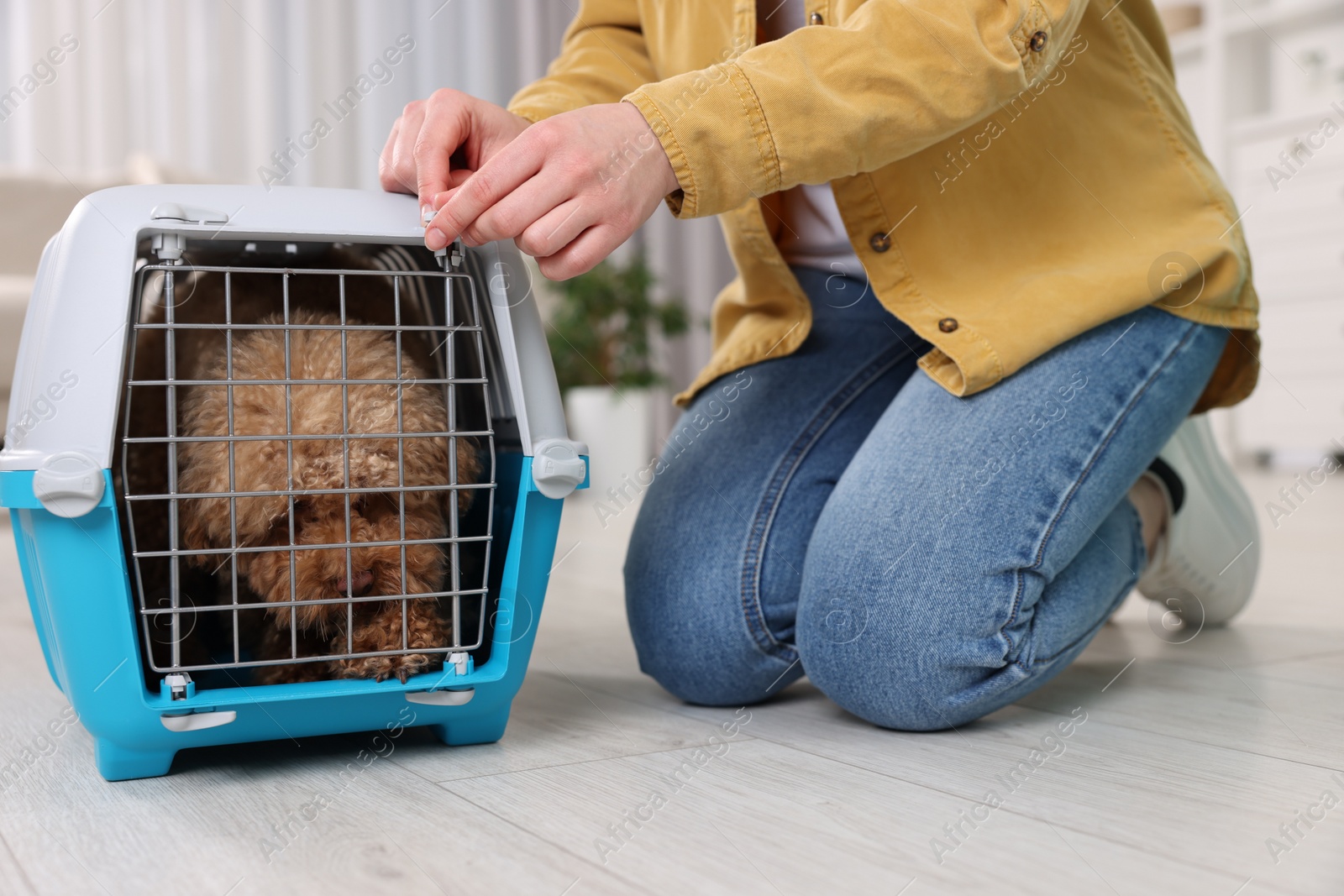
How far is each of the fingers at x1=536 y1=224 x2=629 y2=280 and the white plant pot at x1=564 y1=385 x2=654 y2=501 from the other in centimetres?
263

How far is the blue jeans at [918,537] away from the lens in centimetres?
85

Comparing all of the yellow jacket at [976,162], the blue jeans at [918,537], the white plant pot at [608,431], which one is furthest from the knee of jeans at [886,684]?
the white plant pot at [608,431]

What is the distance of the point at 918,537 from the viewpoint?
866 millimetres

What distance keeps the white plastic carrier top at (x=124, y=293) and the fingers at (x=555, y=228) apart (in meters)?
0.08

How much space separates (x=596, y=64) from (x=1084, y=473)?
62 centimetres

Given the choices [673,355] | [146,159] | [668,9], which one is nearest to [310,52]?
[146,159]

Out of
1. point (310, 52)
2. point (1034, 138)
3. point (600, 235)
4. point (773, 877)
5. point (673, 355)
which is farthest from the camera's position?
point (673, 355)

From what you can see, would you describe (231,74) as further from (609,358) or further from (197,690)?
(197,690)

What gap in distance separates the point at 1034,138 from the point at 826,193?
220 mm

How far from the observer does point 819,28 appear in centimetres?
78

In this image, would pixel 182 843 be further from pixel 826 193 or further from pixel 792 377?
A: pixel 826 193

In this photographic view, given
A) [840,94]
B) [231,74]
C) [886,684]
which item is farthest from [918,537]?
[231,74]

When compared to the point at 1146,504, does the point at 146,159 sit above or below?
above

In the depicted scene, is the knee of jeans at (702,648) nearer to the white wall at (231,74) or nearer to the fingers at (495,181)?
the fingers at (495,181)
